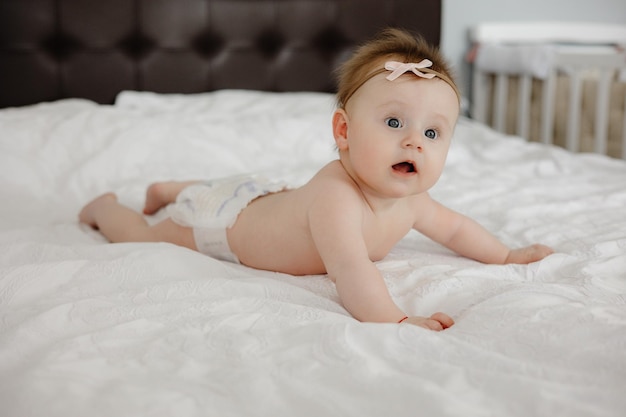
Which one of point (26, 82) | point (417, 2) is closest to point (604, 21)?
point (417, 2)

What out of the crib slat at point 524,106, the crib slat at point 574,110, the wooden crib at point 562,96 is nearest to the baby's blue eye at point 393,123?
the wooden crib at point 562,96

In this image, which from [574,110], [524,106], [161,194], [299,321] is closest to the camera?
[299,321]

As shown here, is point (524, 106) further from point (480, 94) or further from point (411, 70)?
point (411, 70)

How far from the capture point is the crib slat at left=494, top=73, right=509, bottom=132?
2611mm

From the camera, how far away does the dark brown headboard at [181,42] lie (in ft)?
6.73

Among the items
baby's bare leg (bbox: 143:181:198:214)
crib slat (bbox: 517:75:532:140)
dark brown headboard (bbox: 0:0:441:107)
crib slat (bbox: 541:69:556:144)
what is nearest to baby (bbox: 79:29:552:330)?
baby's bare leg (bbox: 143:181:198:214)

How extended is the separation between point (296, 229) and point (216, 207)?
192 millimetres

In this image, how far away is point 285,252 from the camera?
1091 millimetres

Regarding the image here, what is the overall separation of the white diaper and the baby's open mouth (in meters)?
0.30

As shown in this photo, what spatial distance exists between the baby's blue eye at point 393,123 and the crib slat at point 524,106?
5.35ft

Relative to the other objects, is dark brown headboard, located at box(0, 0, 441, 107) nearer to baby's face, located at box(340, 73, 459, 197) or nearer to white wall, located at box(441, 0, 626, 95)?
white wall, located at box(441, 0, 626, 95)

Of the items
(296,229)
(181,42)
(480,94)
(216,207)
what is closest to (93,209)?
(216,207)

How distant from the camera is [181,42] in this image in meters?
2.22

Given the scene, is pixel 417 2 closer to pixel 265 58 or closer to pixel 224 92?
pixel 265 58
